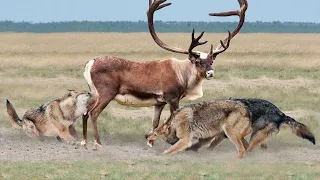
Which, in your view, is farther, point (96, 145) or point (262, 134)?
point (96, 145)

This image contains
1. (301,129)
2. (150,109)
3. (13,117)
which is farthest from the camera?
(150,109)

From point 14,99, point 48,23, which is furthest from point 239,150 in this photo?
point 48,23

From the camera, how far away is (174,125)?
46.9 ft

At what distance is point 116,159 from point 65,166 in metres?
1.35

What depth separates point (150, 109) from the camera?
805 inches

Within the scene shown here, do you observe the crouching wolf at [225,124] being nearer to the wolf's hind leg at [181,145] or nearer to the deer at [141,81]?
the wolf's hind leg at [181,145]

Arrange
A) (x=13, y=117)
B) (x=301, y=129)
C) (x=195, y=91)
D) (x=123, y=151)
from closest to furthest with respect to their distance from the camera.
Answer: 1. (x=301, y=129)
2. (x=123, y=151)
3. (x=195, y=91)
4. (x=13, y=117)

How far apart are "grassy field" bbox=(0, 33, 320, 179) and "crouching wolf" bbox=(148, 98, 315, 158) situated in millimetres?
656

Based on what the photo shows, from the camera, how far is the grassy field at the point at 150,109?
12.3 m

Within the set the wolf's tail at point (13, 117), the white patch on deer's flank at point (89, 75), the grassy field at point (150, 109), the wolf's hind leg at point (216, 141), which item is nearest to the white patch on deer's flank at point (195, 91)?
the wolf's hind leg at point (216, 141)

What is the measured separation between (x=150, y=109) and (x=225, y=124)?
6.51 meters

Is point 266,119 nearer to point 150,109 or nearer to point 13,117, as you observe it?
point 13,117

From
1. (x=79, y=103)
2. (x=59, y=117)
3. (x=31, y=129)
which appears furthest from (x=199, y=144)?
(x=31, y=129)

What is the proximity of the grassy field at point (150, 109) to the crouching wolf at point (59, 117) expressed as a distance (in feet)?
3.49
